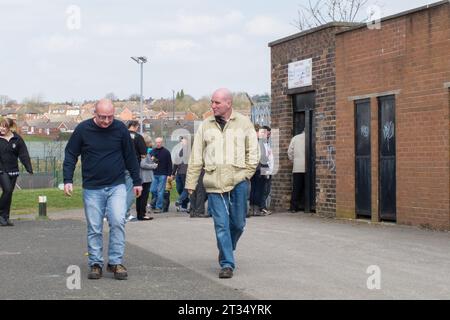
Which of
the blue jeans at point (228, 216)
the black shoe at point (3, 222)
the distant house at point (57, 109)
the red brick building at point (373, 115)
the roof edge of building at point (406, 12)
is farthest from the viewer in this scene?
the distant house at point (57, 109)

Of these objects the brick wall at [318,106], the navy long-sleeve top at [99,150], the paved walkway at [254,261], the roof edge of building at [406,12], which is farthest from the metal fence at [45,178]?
the navy long-sleeve top at [99,150]

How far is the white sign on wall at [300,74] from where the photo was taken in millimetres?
17266

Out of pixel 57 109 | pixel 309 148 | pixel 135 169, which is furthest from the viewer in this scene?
pixel 57 109

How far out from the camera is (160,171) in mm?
19109

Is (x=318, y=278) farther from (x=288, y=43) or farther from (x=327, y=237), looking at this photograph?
(x=288, y=43)

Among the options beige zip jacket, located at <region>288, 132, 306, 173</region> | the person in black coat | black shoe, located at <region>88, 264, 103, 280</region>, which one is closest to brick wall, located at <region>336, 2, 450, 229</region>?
beige zip jacket, located at <region>288, 132, 306, 173</region>

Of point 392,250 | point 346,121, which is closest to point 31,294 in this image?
point 392,250

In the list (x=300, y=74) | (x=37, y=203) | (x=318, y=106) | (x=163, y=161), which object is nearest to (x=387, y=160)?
(x=318, y=106)

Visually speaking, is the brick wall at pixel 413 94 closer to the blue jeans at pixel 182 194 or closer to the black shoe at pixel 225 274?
the blue jeans at pixel 182 194

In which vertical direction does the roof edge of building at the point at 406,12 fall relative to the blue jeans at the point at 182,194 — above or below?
above

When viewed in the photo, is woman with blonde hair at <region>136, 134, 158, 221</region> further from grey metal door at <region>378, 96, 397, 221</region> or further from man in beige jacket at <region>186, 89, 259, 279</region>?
man in beige jacket at <region>186, 89, 259, 279</region>

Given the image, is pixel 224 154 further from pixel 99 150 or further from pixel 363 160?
pixel 363 160

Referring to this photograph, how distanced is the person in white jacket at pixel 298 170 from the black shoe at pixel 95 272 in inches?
366

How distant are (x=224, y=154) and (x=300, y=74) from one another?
349 inches
